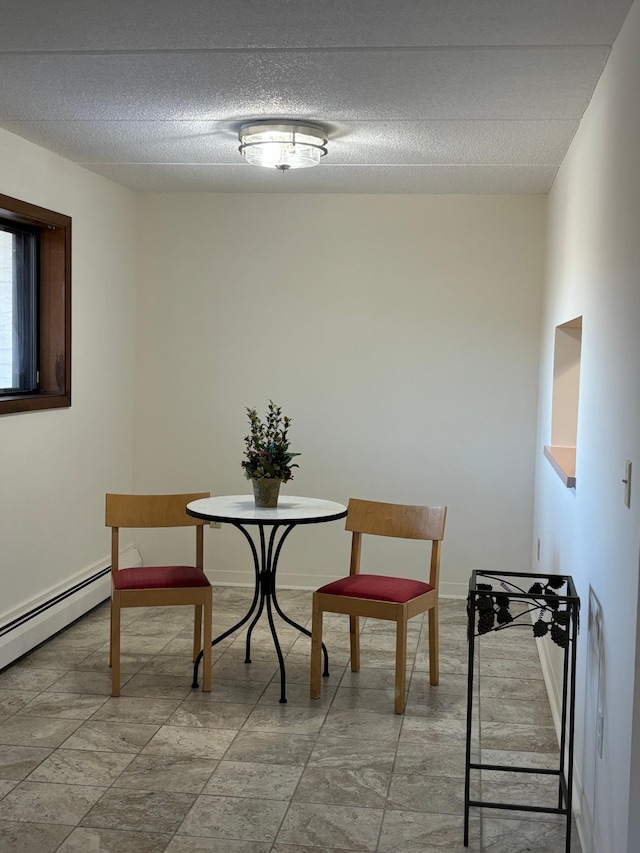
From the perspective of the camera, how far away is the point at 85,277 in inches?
198

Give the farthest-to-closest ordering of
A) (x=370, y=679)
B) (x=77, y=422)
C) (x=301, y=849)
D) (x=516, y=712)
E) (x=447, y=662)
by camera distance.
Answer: (x=77, y=422) → (x=447, y=662) → (x=370, y=679) → (x=516, y=712) → (x=301, y=849)

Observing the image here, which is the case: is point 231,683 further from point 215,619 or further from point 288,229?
point 288,229

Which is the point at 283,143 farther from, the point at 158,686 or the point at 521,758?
the point at 521,758

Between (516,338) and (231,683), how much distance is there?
8.80 ft

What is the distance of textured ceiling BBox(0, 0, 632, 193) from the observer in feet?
8.42

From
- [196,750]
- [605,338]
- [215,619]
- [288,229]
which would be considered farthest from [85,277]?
[605,338]

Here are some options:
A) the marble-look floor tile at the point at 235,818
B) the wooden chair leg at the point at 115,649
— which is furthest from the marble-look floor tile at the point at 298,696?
the marble-look floor tile at the point at 235,818

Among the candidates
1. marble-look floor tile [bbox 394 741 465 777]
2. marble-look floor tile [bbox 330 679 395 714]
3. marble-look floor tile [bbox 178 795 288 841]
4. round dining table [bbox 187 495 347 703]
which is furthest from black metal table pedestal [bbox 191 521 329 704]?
marble-look floor tile [bbox 178 795 288 841]

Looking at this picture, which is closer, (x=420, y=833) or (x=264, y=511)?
(x=420, y=833)

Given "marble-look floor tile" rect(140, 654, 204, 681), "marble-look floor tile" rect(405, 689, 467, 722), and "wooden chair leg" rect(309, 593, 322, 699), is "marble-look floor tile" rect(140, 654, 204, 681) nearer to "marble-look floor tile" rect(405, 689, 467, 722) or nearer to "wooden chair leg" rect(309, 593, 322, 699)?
"wooden chair leg" rect(309, 593, 322, 699)

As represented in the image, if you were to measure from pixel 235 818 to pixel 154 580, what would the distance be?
130cm

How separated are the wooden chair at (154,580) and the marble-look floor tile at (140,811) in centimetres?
91

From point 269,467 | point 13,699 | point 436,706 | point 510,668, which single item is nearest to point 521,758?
point 436,706

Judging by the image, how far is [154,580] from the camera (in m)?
3.96
